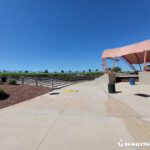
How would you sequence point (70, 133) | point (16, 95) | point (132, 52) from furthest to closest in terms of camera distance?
point (132, 52)
point (16, 95)
point (70, 133)

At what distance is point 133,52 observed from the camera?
21.7m

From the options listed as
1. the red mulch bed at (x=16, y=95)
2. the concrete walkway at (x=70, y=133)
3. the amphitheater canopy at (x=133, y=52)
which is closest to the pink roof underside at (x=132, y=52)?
the amphitheater canopy at (x=133, y=52)

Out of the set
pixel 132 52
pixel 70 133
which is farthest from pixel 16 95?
pixel 132 52

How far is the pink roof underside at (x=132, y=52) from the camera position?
19986 mm

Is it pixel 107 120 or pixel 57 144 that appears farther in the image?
pixel 107 120

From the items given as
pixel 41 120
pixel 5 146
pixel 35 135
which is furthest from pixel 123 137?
pixel 5 146

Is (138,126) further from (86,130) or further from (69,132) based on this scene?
(69,132)

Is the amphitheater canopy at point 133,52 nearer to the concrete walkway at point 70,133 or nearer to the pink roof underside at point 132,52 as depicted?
the pink roof underside at point 132,52

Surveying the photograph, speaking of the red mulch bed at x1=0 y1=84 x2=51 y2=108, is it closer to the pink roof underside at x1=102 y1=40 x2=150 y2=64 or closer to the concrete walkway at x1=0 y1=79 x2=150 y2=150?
the concrete walkway at x1=0 y1=79 x2=150 y2=150

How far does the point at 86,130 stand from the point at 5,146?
227cm

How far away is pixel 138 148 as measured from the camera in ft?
6.34

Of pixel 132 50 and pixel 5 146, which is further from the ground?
pixel 132 50

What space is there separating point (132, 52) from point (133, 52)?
0.30m

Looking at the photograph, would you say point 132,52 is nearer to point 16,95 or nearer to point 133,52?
point 133,52
